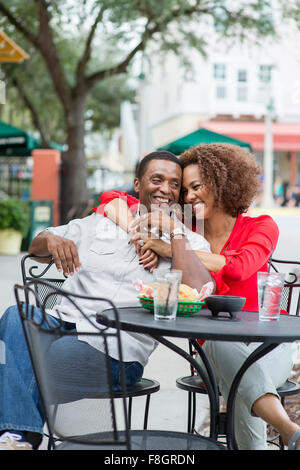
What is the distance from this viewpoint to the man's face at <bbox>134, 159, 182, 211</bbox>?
327 cm

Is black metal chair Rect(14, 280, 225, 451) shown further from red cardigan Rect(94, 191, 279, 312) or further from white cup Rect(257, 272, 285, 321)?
red cardigan Rect(94, 191, 279, 312)

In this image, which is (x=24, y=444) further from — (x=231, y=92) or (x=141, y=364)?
(x=231, y=92)

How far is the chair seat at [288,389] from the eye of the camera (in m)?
2.83

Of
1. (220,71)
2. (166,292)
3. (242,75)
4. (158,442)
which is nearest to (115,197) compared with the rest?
(166,292)

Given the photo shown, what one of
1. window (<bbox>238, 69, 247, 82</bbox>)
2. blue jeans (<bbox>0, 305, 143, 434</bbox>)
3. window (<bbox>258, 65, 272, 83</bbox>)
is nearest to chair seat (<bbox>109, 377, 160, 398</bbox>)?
blue jeans (<bbox>0, 305, 143, 434</bbox>)

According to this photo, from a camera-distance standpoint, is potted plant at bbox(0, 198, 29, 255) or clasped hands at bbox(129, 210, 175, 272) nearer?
clasped hands at bbox(129, 210, 175, 272)

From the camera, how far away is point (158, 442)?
2.20 metres

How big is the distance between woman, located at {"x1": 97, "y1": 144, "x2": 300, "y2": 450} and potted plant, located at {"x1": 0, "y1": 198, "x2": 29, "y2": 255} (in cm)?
875

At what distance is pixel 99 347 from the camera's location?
2545 millimetres

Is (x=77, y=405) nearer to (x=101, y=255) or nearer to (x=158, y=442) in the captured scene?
(x=158, y=442)

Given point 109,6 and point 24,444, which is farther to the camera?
point 109,6

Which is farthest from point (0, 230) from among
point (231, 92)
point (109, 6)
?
point (231, 92)

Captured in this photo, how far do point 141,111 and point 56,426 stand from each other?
1518 centimetres

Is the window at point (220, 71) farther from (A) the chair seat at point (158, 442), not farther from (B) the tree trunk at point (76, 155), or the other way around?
(A) the chair seat at point (158, 442)
